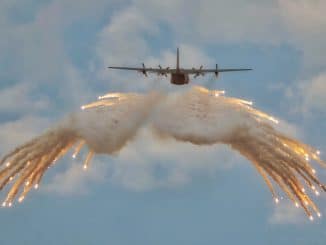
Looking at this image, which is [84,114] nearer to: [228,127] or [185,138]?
[185,138]

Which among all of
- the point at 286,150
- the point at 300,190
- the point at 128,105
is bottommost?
the point at 300,190

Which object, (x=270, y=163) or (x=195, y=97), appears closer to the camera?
(x=270, y=163)

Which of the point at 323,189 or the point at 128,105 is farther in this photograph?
the point at 128,105

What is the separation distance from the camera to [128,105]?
81.0 m

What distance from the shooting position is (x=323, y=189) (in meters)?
74.9

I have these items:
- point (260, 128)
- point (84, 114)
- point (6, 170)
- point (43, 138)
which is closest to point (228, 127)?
point (260, 128)

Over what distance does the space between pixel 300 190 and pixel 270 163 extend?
511 cm

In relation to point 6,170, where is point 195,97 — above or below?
above

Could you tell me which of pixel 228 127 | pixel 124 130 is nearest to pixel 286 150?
pixel 228 127

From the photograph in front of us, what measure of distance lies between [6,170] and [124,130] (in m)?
14.7

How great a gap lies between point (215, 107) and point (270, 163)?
937cm

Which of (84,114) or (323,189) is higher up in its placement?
(84,114)

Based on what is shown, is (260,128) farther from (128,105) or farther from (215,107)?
(128,105)

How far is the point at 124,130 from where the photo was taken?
250 ft
